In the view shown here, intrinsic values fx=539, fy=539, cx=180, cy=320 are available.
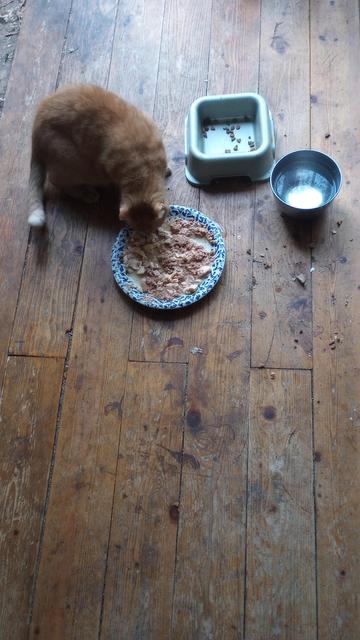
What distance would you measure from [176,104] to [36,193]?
659mm

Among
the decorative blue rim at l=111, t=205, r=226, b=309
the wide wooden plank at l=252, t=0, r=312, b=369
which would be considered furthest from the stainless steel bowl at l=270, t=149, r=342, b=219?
the decorative blue rim at l=111, t=205, r=226, b=309

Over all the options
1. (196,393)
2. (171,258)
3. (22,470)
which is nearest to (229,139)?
A: (171,258)

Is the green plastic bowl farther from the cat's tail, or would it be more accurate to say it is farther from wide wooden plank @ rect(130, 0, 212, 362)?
the cat's tail

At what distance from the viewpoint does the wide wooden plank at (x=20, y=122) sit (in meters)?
1.93

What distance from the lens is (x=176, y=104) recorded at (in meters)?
2.11

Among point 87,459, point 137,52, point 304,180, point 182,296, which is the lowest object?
point 87,459

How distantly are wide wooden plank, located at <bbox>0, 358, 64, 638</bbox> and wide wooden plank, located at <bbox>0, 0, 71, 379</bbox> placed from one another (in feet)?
0.39

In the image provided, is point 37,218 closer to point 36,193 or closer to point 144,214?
point 36,193

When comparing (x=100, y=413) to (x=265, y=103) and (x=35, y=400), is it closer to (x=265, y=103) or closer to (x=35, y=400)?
(x=35, y=400)

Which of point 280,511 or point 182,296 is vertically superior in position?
point 182,296

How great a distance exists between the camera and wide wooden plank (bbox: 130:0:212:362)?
178 centimetres

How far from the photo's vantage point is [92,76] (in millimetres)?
2186

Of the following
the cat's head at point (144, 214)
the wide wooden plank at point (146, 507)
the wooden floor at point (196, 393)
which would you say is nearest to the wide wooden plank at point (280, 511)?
the wooden floor at point (196, 393)

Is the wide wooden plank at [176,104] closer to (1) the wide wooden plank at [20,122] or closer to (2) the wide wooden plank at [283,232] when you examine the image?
(2) the wide wooden plank at [283,232]
